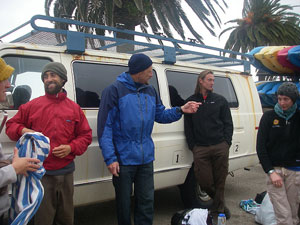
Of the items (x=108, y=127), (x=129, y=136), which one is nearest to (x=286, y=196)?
(x=129, y=136)

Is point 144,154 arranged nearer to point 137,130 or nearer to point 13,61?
point 137,130

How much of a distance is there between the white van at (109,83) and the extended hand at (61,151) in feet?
1.62

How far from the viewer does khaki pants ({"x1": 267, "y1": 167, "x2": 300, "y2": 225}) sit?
2.96 meters

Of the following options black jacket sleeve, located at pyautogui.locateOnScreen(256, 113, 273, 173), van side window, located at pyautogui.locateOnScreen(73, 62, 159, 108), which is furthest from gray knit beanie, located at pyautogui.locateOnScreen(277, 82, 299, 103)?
van side window, located at pyautogui.locateOnScreen(73, 62, 159, 108)

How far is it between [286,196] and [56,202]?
2221 mm

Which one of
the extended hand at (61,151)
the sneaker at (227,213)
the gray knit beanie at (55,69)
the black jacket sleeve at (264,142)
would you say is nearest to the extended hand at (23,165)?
the extended hand at (61,151)

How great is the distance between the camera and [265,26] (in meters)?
17.7

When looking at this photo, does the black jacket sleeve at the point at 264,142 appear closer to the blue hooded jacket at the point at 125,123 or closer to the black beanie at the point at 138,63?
the blue hooded jacket at the point at 125,123

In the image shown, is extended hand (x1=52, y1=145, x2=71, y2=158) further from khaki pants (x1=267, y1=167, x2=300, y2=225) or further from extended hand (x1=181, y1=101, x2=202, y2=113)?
khaki pants (x1=267, y1=167, x2=300, y2=225)

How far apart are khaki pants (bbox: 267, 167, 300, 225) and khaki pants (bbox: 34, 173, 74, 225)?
199 cm

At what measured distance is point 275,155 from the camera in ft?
9.98

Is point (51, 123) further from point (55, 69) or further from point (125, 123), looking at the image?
point (125, 123)

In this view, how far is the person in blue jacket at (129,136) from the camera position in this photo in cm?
275

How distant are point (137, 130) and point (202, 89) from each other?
1.35m
